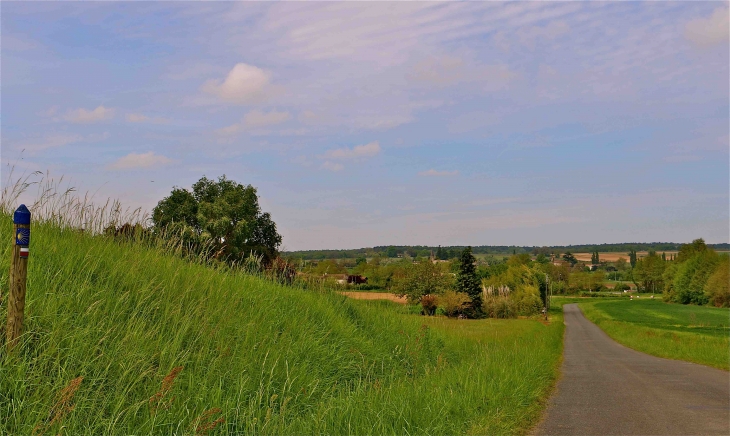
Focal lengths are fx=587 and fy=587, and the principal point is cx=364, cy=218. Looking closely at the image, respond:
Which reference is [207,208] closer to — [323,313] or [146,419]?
[323,313]

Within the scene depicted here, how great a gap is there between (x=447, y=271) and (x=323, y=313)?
188 feet

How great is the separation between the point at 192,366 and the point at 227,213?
44.3m

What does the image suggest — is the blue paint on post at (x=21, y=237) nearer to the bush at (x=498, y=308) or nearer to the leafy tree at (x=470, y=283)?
the leafy tree at (x=470, y=283)

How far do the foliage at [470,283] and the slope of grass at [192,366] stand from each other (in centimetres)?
5592

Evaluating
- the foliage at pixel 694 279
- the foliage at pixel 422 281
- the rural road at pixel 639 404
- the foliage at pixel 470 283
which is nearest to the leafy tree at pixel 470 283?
the foliage at pixel 470 283

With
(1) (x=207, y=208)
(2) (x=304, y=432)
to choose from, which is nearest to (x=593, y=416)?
(2) (x=304, y=432)

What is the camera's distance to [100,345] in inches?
267

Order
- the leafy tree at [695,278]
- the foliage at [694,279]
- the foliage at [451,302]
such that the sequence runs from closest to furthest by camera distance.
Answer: the foliage at [451,302], the foliage at [694,279], the leafy tree at [695,278]

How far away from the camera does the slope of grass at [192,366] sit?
19.3 feet

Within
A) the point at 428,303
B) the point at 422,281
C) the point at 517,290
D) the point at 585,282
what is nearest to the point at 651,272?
the point at 585,282

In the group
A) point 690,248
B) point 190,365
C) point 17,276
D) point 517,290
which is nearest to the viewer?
point 17,276

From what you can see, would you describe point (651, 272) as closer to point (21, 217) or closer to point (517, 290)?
point (517, 290)

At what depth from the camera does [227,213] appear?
50719 millimetres

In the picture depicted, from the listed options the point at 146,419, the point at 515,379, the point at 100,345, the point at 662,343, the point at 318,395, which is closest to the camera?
the point at 146,419
